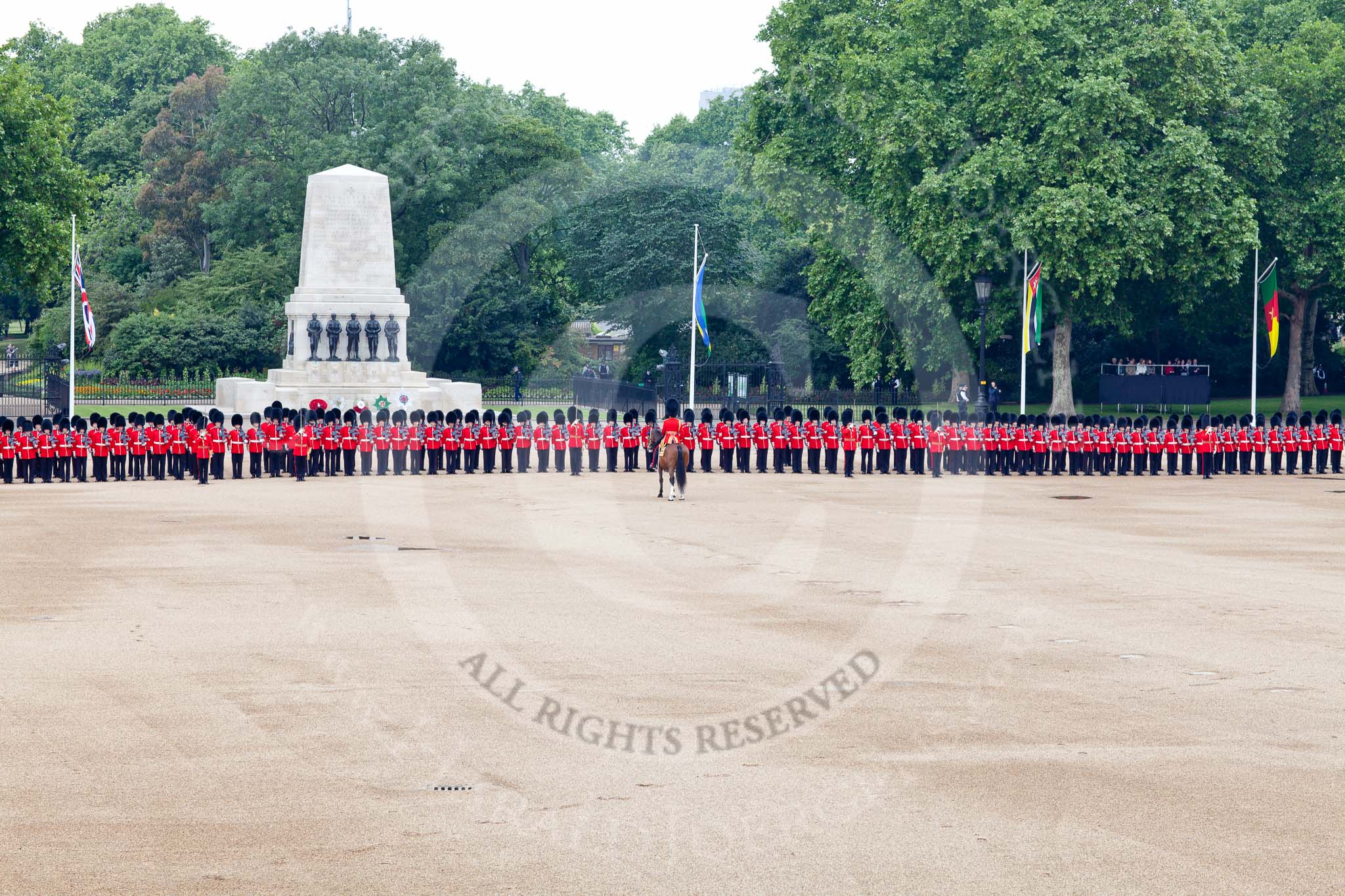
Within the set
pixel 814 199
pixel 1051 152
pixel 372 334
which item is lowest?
pixel 372 334

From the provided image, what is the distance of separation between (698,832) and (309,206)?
1411 inches

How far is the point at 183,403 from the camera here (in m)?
47.2

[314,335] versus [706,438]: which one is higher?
[314,335]

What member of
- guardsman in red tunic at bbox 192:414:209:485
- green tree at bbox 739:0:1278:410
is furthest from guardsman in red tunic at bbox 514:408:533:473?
green tree at bbox 739:0:1278:410

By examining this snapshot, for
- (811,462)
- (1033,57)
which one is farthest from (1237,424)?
(1033,57)

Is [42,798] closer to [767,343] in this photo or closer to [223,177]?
[767,343]

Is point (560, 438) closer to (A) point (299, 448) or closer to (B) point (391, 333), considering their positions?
(A) point (299, 448)

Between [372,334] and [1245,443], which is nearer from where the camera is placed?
[1245,443]

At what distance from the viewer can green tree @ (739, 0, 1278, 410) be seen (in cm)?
4059

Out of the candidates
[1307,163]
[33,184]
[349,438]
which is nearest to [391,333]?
[33,184]

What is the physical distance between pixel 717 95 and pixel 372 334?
240 ft

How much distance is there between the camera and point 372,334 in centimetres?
4022

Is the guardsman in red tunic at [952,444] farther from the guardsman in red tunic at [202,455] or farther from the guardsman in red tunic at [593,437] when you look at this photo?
the guardsman in red tunic at [202,455]

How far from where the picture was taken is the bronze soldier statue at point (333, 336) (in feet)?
131
